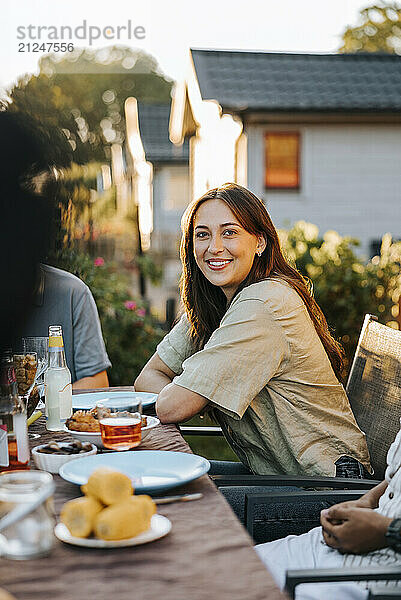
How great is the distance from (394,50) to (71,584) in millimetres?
29110

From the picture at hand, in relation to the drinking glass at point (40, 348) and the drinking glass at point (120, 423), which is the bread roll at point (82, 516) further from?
the drinking glass at point (40, 348)

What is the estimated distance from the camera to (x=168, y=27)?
7.75m

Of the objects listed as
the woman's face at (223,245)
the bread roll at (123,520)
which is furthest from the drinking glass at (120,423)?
the woman's face at (223,245)

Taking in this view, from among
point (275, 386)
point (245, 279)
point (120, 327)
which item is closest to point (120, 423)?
point (275, 386)

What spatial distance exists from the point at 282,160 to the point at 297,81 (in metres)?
1.53

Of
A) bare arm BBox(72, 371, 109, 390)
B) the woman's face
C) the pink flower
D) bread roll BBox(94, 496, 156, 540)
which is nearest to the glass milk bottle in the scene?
the woman's face

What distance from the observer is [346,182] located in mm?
14461

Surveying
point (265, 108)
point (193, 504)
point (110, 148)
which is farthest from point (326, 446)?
point (110, 148)

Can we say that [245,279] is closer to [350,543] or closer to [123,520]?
[350,543]

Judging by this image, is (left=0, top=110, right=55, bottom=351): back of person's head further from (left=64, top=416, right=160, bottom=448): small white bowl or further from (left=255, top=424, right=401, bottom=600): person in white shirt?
(left=255, top=424, right=401, bottom=600): person in white shirt

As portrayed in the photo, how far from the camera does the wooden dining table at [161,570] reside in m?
1.25

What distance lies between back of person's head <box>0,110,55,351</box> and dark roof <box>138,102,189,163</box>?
21247 millimetres

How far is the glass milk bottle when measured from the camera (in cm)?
234

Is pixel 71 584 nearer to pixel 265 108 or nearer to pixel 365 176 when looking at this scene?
pixel 265 108
